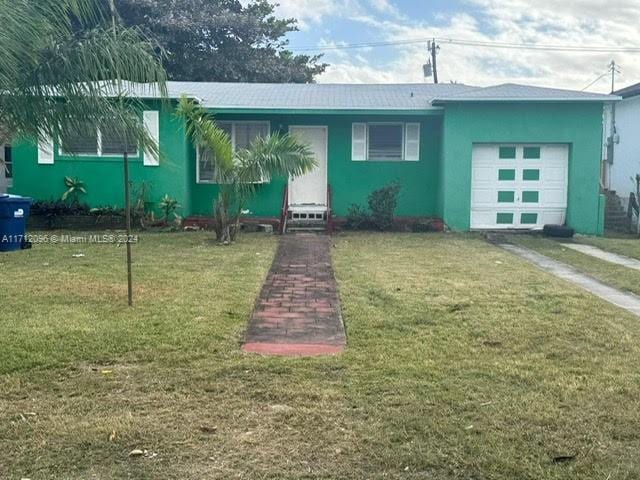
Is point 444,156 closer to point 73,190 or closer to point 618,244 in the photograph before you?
point 618,244

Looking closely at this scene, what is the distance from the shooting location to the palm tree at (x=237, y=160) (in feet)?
37.9

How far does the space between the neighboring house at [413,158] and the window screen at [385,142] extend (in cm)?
3

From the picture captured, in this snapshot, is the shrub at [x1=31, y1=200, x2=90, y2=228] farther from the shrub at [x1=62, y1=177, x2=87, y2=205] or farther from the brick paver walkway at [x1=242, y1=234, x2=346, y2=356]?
the brick paver walkway at [x1=242, y1=234, x2=346, y2=356]

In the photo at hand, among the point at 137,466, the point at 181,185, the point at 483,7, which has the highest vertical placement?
the point at 483,7

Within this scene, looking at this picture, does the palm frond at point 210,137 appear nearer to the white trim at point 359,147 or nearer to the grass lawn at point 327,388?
the grass lawn at point 327,388

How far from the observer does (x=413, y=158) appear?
16031 mm

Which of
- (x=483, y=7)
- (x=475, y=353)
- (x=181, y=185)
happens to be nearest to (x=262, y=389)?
(x=475, y=353)

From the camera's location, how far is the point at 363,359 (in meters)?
5.02

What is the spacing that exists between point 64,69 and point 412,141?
11626mm

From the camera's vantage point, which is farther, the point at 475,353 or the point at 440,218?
the point at 440,218

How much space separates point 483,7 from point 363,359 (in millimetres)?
15821

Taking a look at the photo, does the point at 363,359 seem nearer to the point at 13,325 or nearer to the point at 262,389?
the point at 262,389

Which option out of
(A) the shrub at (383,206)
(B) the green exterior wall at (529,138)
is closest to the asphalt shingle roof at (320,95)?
(B) the green exterior wall at (529,138)

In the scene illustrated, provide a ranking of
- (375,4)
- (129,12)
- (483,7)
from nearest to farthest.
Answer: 1. (483,7)
2. (375,4)
3. (129,12)
